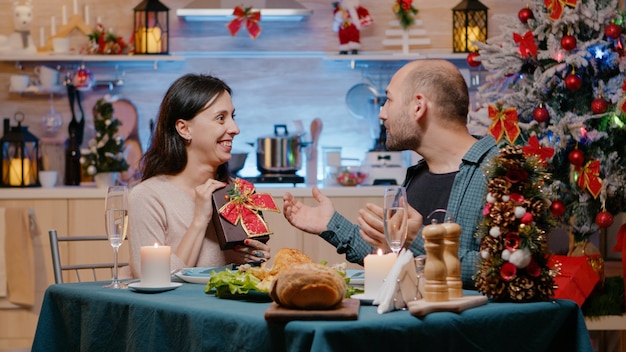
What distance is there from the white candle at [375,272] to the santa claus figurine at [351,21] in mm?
3465

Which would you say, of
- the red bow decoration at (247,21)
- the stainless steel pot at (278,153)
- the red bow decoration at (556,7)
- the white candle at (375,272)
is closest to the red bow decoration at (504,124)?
the red bow decoration at (556,7)

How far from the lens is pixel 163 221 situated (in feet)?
9.11

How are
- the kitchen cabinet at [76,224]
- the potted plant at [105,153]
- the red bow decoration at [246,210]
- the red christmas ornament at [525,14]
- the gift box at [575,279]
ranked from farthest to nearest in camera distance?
the potted plant at [105,153] < the kitchen cabinet at [76,224] < the red christmas ornament at [525,14] < the gift box at [575,279] < the red bow decoration at [246,210]

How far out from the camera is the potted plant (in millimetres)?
4965

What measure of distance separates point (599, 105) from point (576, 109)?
0.14m

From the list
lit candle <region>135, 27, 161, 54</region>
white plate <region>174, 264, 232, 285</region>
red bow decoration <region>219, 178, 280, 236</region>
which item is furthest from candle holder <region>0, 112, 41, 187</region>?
white plate <region>174, 264, 232, 285</region>

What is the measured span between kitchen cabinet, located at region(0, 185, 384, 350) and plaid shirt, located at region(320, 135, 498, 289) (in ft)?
6.66

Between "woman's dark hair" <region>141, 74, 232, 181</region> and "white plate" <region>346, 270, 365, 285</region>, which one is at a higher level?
"woman's dark hair" <region>141, 74, 232, 181</region>

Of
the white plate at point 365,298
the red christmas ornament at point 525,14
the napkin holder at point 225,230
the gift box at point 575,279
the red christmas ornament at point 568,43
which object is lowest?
the gift box at point 575,279

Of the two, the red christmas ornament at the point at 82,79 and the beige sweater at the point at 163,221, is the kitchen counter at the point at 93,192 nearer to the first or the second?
the red christmas ornament at the point at 82,79

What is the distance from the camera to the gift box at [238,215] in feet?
8.46

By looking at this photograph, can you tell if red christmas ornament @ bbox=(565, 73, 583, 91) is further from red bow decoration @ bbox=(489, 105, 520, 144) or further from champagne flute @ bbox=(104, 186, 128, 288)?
champagne flute @ bbox=(104, 186, 128, 288)

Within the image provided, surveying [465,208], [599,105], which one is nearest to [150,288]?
[465,208]

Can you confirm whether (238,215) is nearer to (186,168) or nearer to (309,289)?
(186,168)
